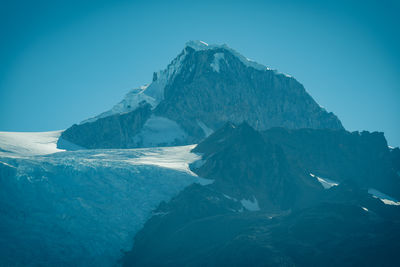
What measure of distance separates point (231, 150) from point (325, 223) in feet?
166

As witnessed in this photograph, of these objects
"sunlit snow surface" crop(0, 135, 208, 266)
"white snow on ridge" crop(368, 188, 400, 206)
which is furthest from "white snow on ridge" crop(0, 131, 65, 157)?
"white snow on ridge" crop(368, 188, 400, 206)

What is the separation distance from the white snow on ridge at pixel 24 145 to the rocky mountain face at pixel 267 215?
52469mm

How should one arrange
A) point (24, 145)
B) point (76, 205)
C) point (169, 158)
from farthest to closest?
point (24, 145), point (169, 158), point (76, 205)

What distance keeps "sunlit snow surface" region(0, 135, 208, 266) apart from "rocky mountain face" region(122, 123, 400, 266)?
4559mm

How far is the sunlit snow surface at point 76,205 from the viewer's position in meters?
100

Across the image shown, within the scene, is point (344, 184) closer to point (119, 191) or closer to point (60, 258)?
point (119, 191)

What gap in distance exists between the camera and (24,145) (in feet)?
557

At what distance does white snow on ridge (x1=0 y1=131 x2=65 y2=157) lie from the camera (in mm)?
154712

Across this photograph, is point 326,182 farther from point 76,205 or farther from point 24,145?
point 24,145

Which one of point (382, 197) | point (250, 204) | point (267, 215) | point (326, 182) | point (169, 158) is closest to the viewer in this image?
point (267, 215)

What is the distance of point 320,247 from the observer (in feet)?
335

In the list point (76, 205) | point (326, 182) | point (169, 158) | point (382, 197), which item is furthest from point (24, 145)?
point (382, 197)

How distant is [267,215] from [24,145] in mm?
88260

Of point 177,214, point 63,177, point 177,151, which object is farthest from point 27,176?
point 177,151
